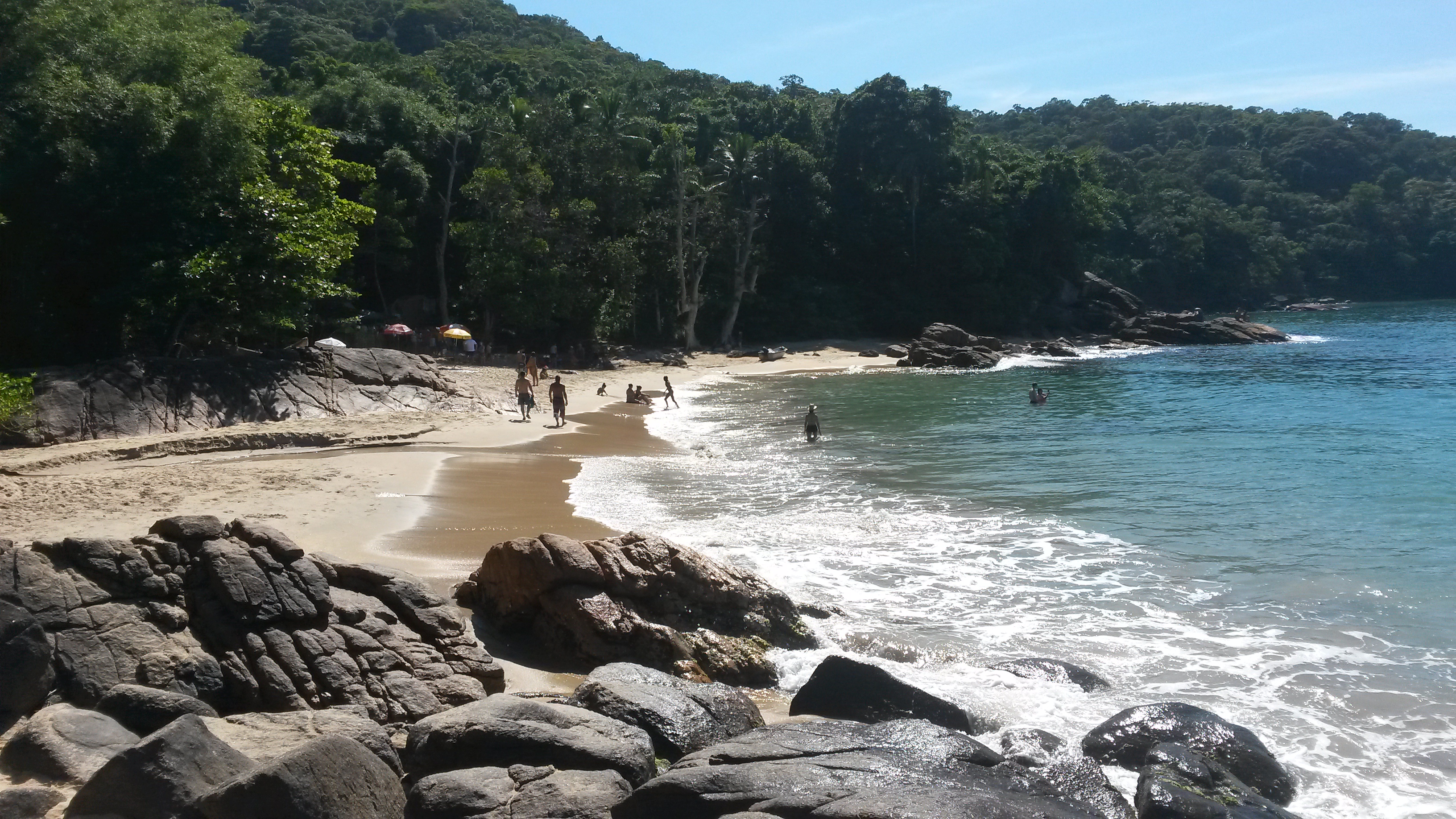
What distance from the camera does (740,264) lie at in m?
52.1

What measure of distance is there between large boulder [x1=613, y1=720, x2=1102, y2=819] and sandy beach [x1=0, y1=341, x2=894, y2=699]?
1670mm

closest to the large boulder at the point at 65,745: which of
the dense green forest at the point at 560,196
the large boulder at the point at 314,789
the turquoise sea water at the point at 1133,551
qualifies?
the large boulder at the point at 314,789

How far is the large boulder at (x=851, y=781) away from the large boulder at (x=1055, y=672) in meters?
2.03

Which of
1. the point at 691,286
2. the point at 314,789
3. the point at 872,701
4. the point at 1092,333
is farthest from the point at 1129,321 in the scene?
the point at 314,789

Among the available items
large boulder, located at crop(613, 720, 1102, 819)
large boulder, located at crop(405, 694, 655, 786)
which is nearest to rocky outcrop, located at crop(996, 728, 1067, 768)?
large boulder, located at crop(613, 720, 1102, 819)

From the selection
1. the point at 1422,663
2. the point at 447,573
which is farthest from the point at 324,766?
the point at 1422,663

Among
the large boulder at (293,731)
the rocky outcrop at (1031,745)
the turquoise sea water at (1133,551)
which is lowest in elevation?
the turquoise sea water at (1133,551)

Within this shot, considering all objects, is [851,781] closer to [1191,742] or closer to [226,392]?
[1191,742]

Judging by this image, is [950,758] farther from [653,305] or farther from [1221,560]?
[653,305]

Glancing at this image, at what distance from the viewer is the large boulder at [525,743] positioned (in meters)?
5.62

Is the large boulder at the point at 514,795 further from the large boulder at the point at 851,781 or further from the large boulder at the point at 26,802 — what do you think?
the large boulder at the point at 26,802

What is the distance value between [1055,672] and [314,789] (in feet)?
18.7

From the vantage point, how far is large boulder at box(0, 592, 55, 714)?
5742mm

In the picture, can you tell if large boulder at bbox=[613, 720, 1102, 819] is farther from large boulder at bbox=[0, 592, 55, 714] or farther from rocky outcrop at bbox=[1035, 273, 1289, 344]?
A: rocky outcrop at bbox=[1035, 273, 1289, 344]
